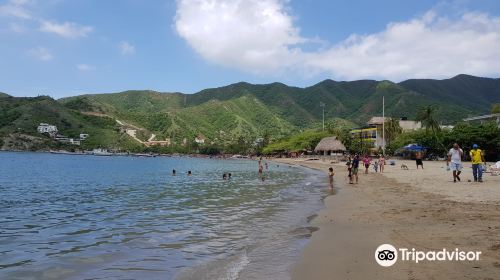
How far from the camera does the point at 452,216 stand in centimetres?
1130

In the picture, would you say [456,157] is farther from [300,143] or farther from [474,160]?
[300,143]

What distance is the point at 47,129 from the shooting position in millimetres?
193125

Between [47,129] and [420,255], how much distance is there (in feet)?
693

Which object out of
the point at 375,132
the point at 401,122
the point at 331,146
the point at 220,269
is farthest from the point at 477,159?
the point at 401,122

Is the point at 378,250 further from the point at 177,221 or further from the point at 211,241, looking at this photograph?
the point at 177,221

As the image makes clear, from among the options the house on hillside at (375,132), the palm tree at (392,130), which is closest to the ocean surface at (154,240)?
the palm tree at (392,130)

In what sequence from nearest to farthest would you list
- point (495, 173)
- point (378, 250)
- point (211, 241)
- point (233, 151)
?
point (378, 250) → point (211, 241) → point (495, 173) → point (233, 151)

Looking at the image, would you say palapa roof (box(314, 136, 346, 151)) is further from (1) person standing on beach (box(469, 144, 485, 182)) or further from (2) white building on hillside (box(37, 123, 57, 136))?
(2) white building on hillside (box(37, 123, 57, 136))

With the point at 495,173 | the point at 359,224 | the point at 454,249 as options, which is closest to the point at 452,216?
the point at 359,224

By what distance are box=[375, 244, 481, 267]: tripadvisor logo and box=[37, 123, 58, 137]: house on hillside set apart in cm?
20822

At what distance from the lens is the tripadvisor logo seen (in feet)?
22.4

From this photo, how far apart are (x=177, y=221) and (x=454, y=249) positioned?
9374 millimetres

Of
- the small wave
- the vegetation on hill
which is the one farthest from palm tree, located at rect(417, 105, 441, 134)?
the small wave

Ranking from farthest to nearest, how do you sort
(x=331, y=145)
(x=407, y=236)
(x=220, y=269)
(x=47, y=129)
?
1. (x=47, y=129)
2. (x=331, y=145)
3. (x=407, y=236)
4. (x=220, y=269)
